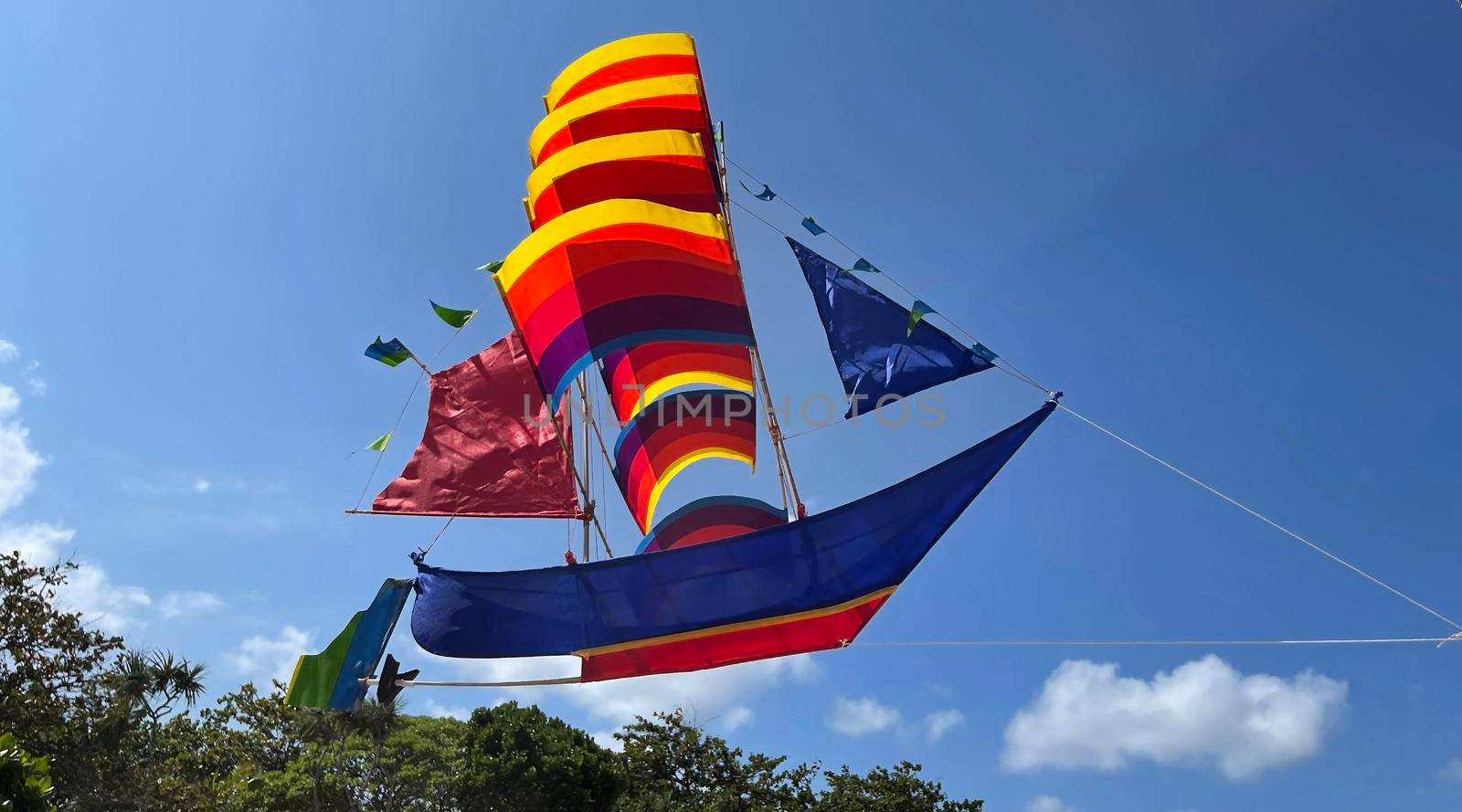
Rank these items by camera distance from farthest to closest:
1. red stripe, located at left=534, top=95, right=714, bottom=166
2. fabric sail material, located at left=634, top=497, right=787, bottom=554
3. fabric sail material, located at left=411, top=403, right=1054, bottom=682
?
red stripe, located at left=534, top=95, right=714, bottom=166 → fabric sail material, located at left=634, top=497, right=787, bottom=554 → fabric sail material, located at left=411, top=403, right=1054, bottom=682

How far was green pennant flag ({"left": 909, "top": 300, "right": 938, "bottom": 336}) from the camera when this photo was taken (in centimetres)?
1062

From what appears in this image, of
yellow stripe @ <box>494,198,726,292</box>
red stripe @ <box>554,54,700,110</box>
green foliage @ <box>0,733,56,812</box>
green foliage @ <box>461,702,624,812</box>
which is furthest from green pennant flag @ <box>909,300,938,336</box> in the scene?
green foliage @ <box>461,702,624,812</box>

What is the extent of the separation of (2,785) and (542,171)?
28.6ft

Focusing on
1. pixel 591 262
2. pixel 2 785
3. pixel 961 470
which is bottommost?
pixel 2 785

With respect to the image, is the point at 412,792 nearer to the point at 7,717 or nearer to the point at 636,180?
the point at 7,717

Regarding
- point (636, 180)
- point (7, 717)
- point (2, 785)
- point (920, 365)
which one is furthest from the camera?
point (7, 717)

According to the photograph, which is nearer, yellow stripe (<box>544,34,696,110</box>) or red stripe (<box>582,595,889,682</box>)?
red stripe (<box>582,595,889,682</box>)

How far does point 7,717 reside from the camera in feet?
64.9

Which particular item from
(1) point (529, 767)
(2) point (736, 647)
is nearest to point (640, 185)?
(2) point (736, 647)

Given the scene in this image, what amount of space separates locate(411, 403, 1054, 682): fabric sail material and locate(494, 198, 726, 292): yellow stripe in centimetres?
369

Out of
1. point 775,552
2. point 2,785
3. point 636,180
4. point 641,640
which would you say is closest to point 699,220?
point 636,180

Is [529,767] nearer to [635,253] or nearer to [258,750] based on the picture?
[258,750]

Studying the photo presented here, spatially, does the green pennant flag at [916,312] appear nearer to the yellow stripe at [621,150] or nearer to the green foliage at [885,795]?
the yellow stripe at [621,150]

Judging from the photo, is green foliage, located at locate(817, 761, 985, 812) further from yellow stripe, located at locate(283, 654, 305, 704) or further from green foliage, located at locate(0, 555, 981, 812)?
yellow stripe, located at locate(283, 654, 305, 704)
